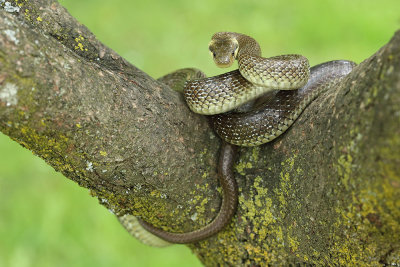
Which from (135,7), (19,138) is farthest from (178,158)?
(135,7)

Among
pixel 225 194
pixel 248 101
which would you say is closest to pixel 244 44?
pixel 248 101

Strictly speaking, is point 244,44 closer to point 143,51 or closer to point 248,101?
point 248,101

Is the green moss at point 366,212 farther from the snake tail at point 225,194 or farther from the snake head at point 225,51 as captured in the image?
the snake head at point 225,51

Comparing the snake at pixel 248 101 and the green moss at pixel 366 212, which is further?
the snake at pixel 248 101

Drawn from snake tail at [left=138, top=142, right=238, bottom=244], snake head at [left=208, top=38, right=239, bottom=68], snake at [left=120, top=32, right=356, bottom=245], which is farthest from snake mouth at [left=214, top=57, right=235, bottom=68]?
snake tail at [left=138, top=142, right=238, bottom=244]

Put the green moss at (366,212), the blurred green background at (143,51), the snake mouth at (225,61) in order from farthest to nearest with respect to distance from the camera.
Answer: the blurred green background at (143,51) < the snake mouth at (225,61) < the green moss at (366,212)

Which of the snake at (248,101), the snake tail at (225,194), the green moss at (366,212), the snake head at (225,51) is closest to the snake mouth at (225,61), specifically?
the snake head at (225,51)

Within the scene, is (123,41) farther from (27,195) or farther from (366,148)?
(366,148)
